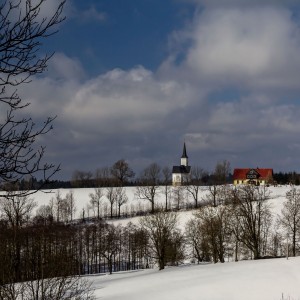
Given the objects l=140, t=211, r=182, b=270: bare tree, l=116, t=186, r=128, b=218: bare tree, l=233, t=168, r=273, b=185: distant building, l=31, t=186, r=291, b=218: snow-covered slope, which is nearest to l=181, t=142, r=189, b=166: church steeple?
l=233, t=168, r=273, b=185: distant building

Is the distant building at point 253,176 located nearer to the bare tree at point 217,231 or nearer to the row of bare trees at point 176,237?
the row of bare trees at point 176,237

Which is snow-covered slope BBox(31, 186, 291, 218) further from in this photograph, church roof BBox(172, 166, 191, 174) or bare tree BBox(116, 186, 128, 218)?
church roof BBox(172, 166, 191, 174)

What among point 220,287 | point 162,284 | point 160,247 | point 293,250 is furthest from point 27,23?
point 293,250

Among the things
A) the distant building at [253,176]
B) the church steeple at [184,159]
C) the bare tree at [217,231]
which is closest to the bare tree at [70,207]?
the bare tree at [217,231]

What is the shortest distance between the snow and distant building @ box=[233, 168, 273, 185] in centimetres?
7874

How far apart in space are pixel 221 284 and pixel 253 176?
285 feet

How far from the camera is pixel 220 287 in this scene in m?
30.5

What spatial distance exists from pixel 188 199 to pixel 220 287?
65416 mm

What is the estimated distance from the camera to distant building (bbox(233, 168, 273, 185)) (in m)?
115

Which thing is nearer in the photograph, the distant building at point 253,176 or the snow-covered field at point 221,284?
the snow-covered field at point 221,284

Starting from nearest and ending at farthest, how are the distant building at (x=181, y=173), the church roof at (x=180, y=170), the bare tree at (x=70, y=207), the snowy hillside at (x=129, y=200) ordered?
the bare tree at (x=70, y=207) < the snowy hillside at (x=129, y=200) < the distant building at (x=181, y=173) < the church roof at (x=180, y=170)

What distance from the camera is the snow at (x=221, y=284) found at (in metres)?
28.8

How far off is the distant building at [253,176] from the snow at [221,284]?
78.7 m

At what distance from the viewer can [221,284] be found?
102 ft
